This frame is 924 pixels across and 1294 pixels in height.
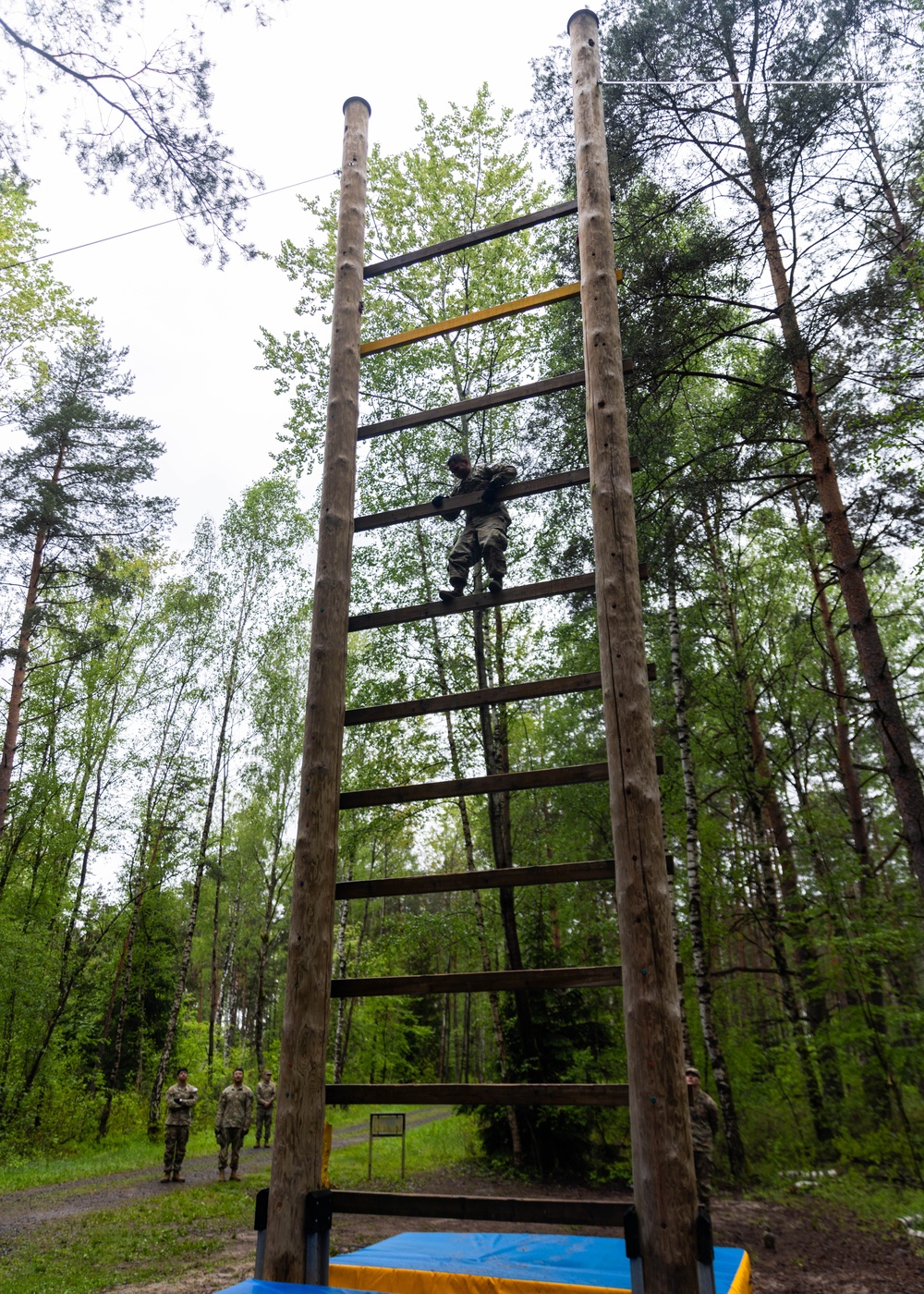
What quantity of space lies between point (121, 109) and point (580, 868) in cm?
543

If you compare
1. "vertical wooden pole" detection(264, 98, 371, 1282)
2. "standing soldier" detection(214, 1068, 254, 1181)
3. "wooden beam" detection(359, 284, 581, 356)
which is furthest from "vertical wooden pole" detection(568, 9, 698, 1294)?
"standing soldier" detection(214, 1068, 254, 1181)

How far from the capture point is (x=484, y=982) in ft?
9.32

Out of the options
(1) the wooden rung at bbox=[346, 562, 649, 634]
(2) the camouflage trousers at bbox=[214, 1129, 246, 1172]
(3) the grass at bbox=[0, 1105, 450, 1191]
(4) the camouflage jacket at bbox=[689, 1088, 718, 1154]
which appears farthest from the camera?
(3) the grass at bbox=[0, 1105, 450, 1191]

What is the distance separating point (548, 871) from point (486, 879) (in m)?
0.26

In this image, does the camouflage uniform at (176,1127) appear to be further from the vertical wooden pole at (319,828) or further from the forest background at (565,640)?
the vertical wooden pole at (319,828)

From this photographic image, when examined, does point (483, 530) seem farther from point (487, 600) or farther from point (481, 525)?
point (487, 600)

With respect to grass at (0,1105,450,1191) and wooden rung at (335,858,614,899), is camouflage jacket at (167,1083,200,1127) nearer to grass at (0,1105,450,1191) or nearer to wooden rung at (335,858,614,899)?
grass at (0,1105,450,1191)

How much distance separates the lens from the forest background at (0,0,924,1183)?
7414 millimetres

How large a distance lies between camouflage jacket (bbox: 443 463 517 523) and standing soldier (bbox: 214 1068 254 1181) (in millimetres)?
8224

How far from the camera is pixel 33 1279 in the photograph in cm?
A: 512

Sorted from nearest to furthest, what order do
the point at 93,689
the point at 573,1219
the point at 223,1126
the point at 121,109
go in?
the point at 573,1219 → the point at 121,109 → the point at 223,1126 → the point at 93,689

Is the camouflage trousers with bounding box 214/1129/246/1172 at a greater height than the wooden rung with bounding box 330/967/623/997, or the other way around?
the wooden rung with bounding box 330/967/623/997

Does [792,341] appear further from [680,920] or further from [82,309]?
[82,309]

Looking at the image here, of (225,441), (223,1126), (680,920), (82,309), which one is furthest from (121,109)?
(225,441)
